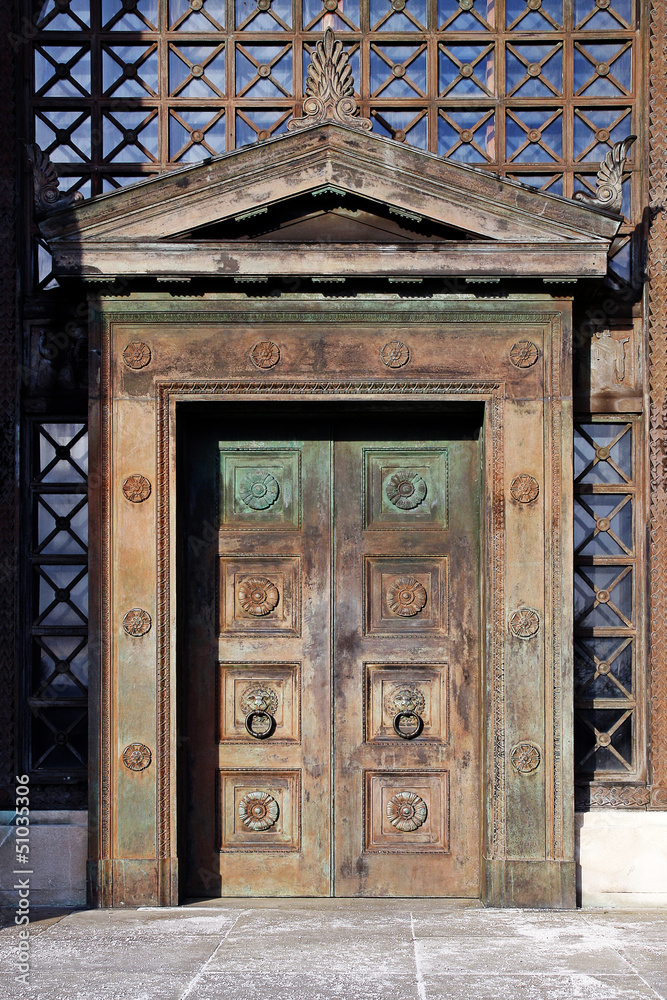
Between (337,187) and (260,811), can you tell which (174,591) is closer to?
(260,811)

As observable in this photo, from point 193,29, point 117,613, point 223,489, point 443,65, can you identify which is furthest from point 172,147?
point 117,613

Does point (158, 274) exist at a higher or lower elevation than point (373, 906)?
higher

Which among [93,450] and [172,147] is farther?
[172,147]

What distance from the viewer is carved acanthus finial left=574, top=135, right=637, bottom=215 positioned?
646 centimetres

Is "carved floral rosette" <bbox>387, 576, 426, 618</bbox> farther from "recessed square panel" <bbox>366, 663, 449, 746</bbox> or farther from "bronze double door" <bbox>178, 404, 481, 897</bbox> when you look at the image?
"recessed square panel" <bbox>366, 663, 449, 746</bbox>

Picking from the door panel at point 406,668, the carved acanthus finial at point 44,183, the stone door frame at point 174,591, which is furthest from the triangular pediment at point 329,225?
the door panel at point 406,668

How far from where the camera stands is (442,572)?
22.5 feet

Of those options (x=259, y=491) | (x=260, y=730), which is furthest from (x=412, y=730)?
(x=259, y=491)

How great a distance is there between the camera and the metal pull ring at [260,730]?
6746mm

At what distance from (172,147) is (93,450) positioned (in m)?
2.44

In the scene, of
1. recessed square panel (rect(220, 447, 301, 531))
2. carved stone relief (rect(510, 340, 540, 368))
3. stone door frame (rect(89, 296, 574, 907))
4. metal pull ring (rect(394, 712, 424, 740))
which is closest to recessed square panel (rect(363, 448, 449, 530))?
stone door frame (rect(89, 296, 574, 907))

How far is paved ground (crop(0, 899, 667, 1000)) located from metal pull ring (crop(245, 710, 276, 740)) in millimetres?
1148

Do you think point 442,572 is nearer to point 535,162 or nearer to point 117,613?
point 117,613

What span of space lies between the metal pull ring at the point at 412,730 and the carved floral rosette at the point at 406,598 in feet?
2.32
